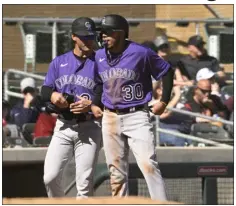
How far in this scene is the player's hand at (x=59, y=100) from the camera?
779cm

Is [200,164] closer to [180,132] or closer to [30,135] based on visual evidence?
[180,132]

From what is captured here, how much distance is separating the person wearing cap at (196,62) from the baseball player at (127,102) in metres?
4.76

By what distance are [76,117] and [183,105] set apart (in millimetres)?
4214

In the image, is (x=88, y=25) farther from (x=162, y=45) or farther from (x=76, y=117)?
(x=162, y=45)

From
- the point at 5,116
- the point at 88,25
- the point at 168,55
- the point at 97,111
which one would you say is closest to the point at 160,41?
the point at 168,55

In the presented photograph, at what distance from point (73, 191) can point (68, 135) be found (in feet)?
6.93

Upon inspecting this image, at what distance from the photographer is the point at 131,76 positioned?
24.3ft

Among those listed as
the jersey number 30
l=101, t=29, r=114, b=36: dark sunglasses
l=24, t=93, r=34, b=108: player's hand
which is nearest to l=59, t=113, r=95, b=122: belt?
the jersey number 30

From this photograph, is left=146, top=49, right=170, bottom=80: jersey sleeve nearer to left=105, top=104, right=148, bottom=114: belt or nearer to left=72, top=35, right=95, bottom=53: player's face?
left=105, top=104, right=148, bottom=114: belt

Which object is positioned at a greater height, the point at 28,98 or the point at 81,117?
the point at 81,117

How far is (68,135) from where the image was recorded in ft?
26.2

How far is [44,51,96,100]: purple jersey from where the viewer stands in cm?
792

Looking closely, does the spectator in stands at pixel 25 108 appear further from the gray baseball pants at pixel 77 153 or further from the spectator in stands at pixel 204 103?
the gray baseball pants at pixel 77 153

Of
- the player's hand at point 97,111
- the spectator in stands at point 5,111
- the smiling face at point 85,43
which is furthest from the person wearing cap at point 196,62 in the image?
the player's hand at point 97,111
